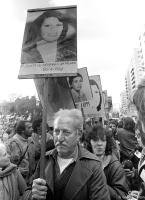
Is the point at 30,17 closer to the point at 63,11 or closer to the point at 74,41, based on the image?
the point at 63,11

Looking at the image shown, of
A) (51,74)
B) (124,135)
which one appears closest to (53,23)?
(51,74)

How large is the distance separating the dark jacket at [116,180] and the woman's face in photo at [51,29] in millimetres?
1589

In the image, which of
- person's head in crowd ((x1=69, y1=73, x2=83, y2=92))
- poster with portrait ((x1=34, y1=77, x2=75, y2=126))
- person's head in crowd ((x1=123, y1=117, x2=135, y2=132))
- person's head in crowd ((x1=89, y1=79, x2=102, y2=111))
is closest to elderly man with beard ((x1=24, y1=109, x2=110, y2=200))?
poster with portrait ((x1=34, y1=77, x2=75, y2=126))

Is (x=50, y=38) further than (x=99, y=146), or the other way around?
(x=99, y=146)

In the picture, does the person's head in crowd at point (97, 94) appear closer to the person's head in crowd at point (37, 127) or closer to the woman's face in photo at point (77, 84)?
the woman's face in photo at point (77, 84)

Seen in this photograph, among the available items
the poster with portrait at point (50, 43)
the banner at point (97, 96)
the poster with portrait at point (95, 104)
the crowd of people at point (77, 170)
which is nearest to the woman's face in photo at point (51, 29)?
the poster with portrait at point (50, 43)

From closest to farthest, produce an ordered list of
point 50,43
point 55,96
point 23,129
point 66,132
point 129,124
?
point 66,132 < point 50,43 < point 55,96 < point 23,129 < point 129,124

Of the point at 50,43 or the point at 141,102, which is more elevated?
the point at 50,43

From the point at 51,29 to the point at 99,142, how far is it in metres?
1.50

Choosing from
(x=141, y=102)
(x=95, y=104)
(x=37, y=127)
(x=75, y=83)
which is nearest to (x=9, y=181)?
(x=141, y=102)

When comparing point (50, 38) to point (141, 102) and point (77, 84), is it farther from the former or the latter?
point (77, 84)

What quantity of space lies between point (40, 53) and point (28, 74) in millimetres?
277

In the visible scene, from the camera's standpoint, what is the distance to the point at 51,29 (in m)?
2.84

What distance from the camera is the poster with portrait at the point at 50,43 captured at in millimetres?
2684
